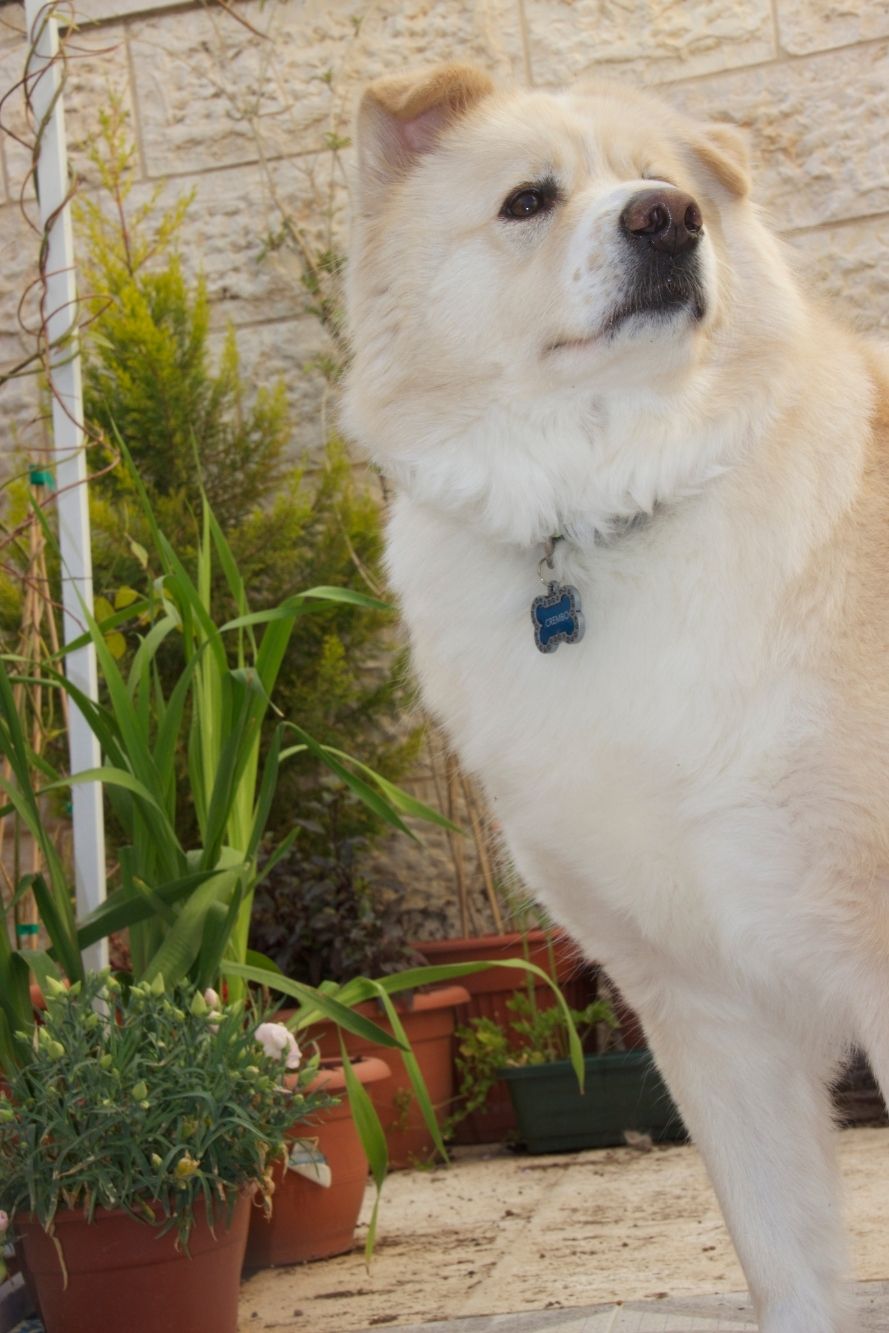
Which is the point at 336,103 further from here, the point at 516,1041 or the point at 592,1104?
the point at 592,1104

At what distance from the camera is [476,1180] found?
3.44 meters

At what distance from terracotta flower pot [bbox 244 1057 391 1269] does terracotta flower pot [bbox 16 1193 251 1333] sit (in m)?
0.54

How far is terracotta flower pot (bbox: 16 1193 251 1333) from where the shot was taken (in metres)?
1.97

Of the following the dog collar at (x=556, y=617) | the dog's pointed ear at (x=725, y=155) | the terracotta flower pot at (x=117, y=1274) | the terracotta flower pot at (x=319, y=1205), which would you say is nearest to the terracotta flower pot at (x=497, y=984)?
the terracotta flower pot at (x=319, y=1205)

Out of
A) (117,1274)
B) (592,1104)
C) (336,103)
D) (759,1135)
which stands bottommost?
(592,1104)

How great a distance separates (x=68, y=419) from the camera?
2729 mm

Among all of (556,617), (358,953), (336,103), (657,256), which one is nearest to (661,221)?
(657,256)

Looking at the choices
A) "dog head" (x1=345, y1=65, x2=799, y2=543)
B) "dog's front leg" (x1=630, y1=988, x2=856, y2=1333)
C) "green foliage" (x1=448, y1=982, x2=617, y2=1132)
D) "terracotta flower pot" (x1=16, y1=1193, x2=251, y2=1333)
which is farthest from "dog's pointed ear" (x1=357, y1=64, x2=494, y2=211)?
"green foliage" (x1=448, y1=982, x2=617, y2=1132)

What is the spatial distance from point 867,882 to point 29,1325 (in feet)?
5.03

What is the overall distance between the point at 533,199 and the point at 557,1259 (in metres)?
1.86

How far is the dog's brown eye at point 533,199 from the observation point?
6.08ft

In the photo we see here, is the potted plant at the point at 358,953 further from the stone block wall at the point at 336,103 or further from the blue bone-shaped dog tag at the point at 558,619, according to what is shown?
the blue bone-shaped dog tag at the point at 558,619

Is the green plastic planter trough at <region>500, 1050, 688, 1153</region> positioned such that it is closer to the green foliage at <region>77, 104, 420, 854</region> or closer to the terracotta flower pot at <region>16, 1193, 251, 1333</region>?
the green foliage at <region>77, 104, 420, 854</region>

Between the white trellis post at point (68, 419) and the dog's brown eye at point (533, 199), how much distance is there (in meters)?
1.08
